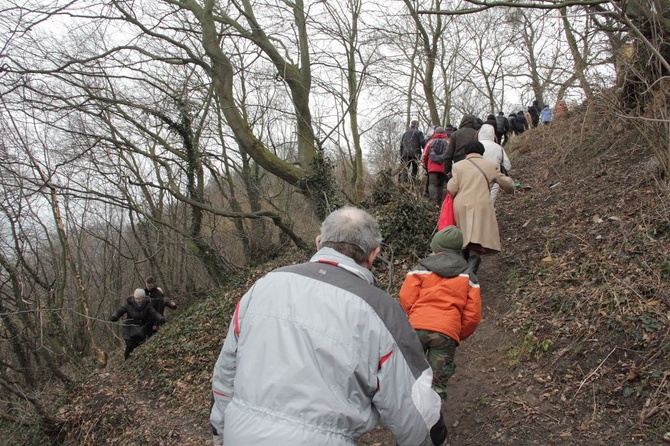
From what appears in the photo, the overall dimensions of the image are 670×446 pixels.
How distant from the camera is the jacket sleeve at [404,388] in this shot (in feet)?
5.83

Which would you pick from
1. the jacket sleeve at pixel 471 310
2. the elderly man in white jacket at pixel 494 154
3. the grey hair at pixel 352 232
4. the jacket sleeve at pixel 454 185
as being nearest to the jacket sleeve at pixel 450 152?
the elderly man in white jacket at pixel 494 154

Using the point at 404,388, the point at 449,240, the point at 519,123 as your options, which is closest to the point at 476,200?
the point at 449,240

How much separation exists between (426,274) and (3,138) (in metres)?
11.0

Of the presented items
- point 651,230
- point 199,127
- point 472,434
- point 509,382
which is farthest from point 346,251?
point 199,127

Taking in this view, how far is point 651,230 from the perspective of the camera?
4.64 meters

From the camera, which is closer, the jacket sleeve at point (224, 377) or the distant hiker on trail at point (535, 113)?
the jacket sleeve at point (224, 377)

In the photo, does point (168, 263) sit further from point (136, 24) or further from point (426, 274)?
point (426, 274)

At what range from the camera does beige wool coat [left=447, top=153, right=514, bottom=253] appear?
495 cm

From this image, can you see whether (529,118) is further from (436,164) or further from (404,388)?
(404,388)

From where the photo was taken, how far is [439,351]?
136 inches

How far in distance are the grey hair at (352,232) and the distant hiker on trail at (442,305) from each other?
1422mm

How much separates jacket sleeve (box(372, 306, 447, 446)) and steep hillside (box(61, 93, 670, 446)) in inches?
79.0

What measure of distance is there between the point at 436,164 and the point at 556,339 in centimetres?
409

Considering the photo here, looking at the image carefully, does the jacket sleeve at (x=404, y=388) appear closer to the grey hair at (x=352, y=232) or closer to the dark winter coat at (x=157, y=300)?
the grey hair at (x=352, y=232)
